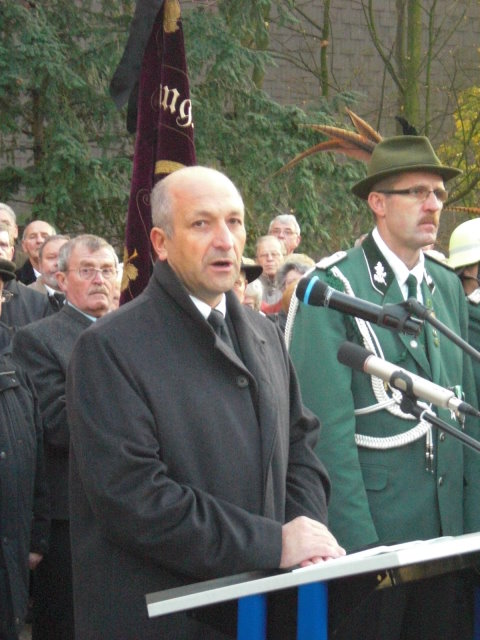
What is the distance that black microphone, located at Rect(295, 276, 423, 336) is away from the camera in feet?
9.67

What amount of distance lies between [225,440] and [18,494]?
202cm

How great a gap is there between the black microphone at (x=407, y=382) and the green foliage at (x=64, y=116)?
352 inches

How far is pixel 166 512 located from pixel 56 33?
31.5 ft

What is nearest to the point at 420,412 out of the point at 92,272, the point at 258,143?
the point at 92,272

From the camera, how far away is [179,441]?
3188 millimetres

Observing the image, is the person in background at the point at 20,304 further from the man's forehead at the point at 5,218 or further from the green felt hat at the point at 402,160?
the green felt hat at the point at 402,160

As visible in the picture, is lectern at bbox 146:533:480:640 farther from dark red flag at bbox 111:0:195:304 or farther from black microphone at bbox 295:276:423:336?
dark red flag at bbox 111:0:195:304

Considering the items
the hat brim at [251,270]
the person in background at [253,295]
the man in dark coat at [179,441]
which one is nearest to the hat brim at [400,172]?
the man in dark coat at [179,441]

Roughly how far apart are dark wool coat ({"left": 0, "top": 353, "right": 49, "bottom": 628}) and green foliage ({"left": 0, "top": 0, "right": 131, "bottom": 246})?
6696 mm

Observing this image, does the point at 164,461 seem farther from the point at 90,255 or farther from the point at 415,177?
the point at 90,255

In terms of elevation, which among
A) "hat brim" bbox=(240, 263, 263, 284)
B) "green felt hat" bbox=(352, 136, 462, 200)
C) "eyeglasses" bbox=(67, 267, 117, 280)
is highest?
"green felt hat" bbox=(352, 136, 462, 200)

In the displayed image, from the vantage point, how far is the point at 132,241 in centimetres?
538

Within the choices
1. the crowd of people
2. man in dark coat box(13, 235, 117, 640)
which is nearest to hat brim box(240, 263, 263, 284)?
man in dark coat box(13, 235, 117, 640)

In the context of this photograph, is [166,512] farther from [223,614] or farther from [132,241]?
[132,241]
